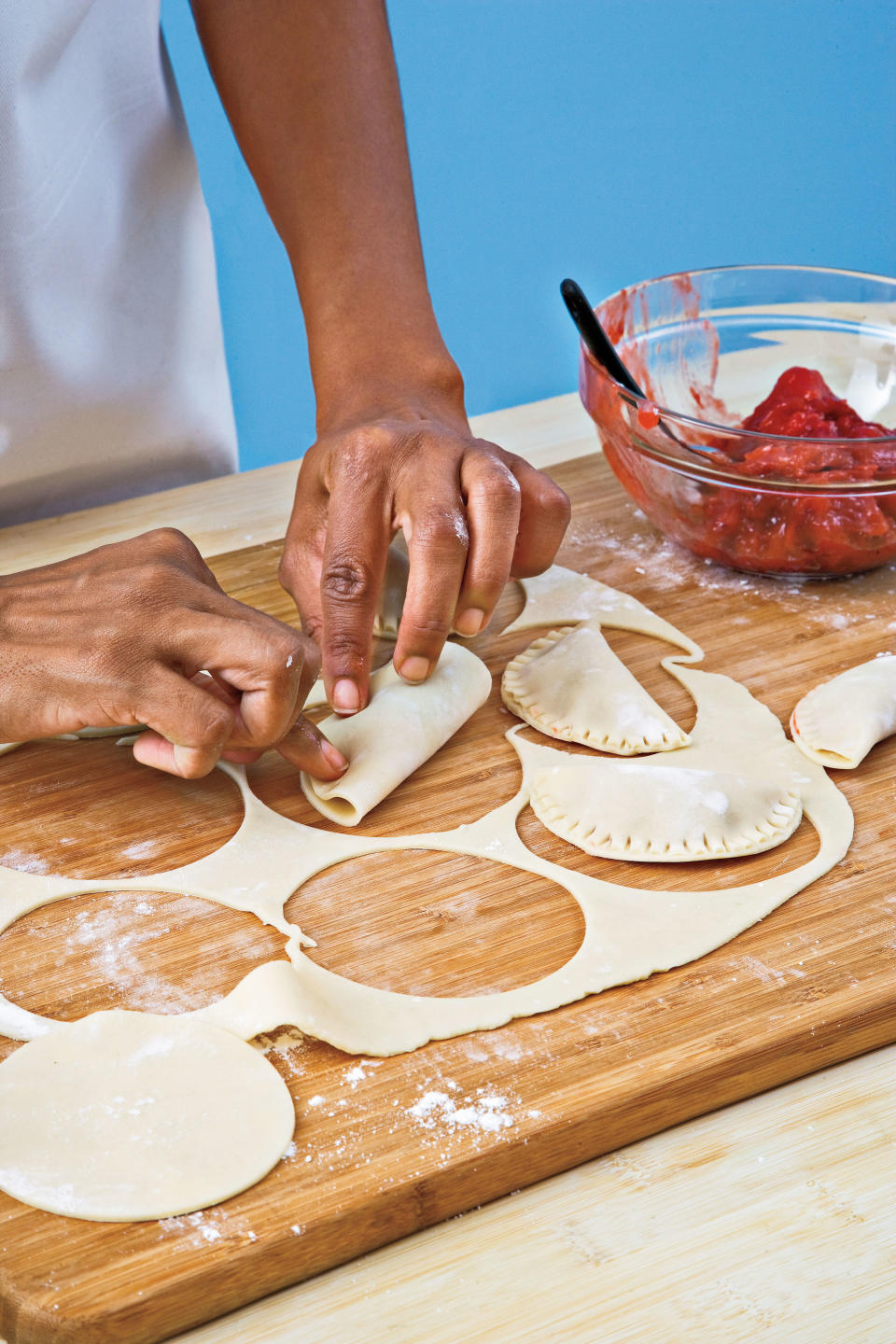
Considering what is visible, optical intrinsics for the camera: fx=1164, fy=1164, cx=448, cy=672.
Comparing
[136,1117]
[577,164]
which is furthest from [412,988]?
[577,164]

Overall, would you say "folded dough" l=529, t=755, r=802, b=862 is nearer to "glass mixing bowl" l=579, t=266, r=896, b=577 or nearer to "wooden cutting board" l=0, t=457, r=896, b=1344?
"wooden cutting board" l=0, t=457, r=896, b=1344

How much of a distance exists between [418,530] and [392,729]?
9.4 inches

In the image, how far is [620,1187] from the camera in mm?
968

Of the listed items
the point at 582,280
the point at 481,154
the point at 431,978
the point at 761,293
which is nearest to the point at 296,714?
the point at 431,978

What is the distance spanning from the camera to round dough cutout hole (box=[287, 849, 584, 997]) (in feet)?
3.77

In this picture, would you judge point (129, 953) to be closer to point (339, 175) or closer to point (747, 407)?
point (339, 175)

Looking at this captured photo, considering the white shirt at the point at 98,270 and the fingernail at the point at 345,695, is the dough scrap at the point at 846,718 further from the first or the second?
the white shirt at the point at 98,270

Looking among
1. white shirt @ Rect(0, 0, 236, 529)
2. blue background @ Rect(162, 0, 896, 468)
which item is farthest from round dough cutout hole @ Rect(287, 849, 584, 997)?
blue background @ Rect(162, 0, 896, 468)

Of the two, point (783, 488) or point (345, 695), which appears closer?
point (345, 695)

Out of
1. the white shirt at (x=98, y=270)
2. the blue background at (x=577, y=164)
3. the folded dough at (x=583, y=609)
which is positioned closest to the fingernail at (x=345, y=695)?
the folded dough at (x=583, y=609)

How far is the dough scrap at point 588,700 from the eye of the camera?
4.69 ft

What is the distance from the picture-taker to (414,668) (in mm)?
1423

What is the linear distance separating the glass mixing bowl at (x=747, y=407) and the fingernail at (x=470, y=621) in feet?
1.34

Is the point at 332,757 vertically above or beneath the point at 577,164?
beneath
